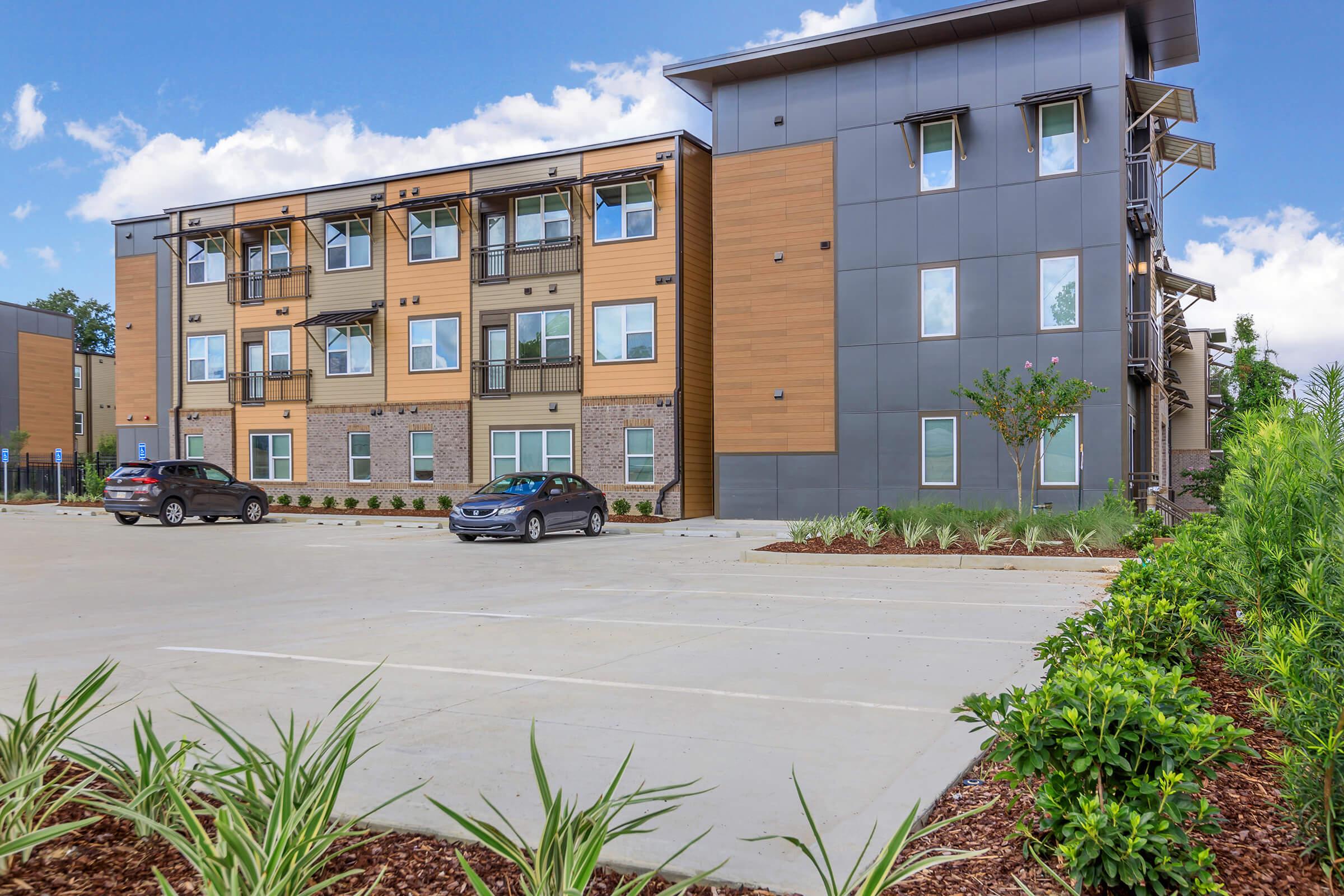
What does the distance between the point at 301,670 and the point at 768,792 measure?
4.42m

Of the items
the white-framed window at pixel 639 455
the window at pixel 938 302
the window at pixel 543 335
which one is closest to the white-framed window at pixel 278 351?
the window at pixel 543 335

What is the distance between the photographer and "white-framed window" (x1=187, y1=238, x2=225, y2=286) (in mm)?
38156

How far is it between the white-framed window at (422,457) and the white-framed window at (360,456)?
1782mm

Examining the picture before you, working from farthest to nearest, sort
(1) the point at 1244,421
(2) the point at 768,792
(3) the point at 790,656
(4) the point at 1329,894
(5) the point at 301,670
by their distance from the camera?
1. (3) the point at 790,656
2. (5) the point at 301,670
3. (1) the point at 1244,421
4. (2) the point at 768,792
5. (4) the point at 1329,894

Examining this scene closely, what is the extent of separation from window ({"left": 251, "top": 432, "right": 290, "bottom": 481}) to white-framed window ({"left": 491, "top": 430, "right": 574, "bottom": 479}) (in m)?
9.06

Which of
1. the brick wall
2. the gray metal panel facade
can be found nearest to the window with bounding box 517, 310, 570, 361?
the brick wall

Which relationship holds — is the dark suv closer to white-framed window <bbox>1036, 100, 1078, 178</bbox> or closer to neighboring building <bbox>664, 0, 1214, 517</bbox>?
neighboring building <bbox>664, 0, 1214, 517</bbox>

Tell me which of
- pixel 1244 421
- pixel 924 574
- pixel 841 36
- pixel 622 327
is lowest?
pixel 924 574

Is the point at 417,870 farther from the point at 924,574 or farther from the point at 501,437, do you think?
the point at 501,437

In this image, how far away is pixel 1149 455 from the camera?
28906 mm

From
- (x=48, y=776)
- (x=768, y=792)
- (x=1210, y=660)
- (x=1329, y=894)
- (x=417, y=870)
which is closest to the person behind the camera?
(x=1329, y=894)

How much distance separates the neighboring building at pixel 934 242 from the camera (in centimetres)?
2392

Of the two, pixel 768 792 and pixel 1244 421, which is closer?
pixel 768 792

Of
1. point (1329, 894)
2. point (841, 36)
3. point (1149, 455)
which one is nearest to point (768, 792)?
point (1329, 894)
